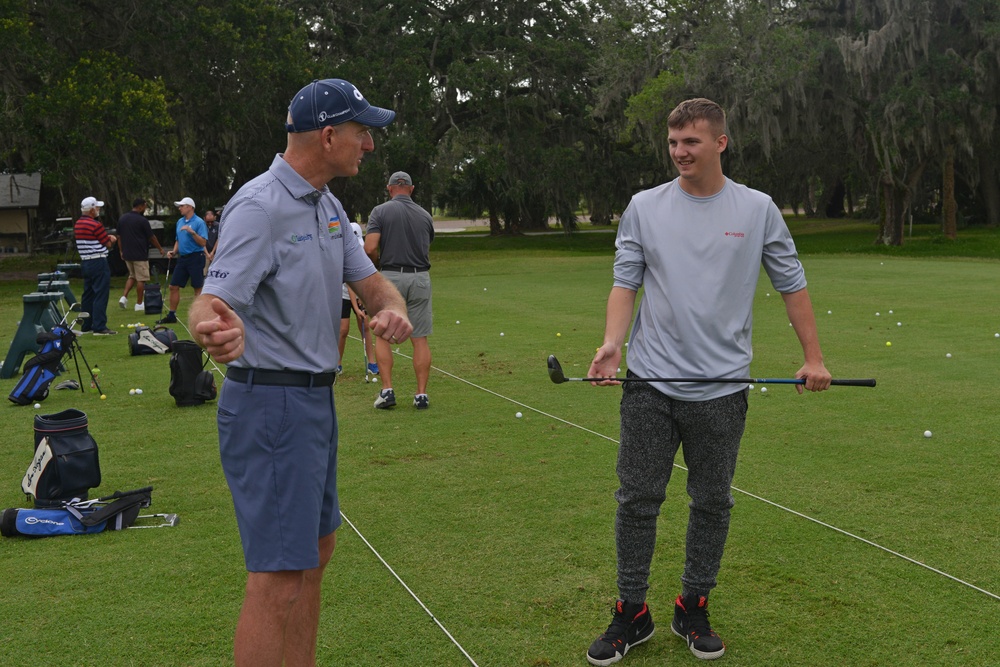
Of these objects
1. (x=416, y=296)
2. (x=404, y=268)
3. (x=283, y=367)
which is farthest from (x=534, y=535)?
(x=404, y=268)

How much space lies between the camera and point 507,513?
5.88 meters

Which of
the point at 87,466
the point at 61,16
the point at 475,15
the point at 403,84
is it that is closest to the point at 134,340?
the point at 87,466

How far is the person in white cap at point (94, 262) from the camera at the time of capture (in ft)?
49.4

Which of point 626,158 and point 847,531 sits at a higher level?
point 626,158

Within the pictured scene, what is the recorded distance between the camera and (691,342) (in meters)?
3.88

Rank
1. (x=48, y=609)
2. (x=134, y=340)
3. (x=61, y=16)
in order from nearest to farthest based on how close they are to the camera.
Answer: (x=48, y=609) < (x=134, y=340) < (x=61, y=16)

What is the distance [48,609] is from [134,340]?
8839 mm

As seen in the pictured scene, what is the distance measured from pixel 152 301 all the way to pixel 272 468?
15.9 meters

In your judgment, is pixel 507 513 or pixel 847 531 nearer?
pixel 847 531

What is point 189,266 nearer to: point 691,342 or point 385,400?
point 385,400

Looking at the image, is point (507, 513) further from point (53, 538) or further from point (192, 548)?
point (53, 538)

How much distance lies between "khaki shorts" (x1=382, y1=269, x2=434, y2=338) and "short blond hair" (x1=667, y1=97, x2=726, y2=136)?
17.2ft

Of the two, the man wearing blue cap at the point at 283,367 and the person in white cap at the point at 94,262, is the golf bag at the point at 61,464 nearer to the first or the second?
the man wearing blue cap at the point at 283,367

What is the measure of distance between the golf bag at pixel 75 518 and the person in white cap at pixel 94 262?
9998 millimetres
